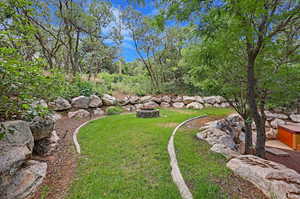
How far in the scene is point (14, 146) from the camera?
95.3 inches

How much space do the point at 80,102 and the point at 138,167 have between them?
Answer: 606 cm

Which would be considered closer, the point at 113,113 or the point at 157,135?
the point at 157,135

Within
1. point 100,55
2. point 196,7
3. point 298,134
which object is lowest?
point 298,134

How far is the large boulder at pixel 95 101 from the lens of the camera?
310 inches

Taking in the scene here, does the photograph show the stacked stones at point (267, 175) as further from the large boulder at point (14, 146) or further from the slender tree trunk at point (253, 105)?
the large boulder at point (14, 146)

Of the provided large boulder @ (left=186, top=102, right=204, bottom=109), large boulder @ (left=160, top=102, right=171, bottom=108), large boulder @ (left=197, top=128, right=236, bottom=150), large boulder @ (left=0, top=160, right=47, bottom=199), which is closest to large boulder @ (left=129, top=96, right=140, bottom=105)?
large boulder @ (left=160, top=102, right=171, bottom=108)

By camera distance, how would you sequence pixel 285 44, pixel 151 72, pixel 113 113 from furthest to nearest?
pixel 151 72 → pixel 113 113 → pixel 285 44

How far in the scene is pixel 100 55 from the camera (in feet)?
41.0

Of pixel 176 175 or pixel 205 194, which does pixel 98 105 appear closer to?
pixel 176 175

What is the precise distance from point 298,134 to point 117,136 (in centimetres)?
721

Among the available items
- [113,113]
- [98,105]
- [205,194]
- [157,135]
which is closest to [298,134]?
[157,135]

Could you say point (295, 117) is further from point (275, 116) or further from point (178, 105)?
point (178, 105)

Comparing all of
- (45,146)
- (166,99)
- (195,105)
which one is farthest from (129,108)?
(45,146)

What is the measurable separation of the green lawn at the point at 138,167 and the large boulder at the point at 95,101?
3.61m
